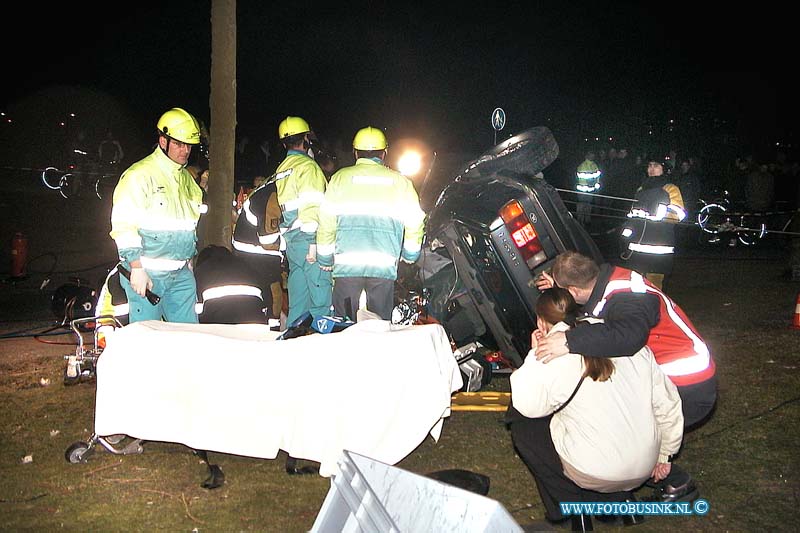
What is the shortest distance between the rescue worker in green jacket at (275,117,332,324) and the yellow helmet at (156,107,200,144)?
4.65 ft

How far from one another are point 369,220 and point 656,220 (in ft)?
13.1

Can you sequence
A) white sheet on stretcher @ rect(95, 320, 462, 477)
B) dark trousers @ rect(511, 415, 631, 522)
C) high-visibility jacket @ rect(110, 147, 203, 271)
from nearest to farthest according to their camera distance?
dark trousers @ rect(511, 415, 631, 522), white sheet on stretcher @ rect(95, 320, 462, 477), high-visibility jacket @ rect(110, 147, 203, 271)

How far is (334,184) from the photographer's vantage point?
599cm

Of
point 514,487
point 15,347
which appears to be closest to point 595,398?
point 514,487

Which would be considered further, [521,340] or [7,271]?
[7,271]

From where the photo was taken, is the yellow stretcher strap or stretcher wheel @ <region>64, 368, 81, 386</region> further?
stretcher wheel @ <region>64, 368, 81, 386</region>

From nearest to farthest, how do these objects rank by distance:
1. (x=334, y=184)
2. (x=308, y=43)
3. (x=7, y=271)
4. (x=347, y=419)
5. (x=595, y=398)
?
(x=595, y=398), (x=347, y=419), (x=334, y=184), (x=7, y=271), (x=308, y=43)

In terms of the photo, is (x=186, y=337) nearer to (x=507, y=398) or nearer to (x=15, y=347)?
(x=507, y=398)

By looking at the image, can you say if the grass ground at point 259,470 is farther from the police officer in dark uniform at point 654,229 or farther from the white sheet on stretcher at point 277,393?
the police officer in dark uniform at point 654,229

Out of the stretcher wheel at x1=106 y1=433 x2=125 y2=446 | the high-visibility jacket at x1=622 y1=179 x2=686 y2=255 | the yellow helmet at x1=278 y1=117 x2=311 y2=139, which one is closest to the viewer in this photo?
the stretcher wheel at x1=106 y1=433 x2=125 y2=446

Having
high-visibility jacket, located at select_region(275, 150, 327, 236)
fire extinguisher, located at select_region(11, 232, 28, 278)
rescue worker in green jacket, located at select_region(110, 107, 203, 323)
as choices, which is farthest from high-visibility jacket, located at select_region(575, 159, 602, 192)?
rescue worker in green jacket, located at select_region(110, 107, 203, 323)

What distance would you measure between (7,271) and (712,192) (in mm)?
16798

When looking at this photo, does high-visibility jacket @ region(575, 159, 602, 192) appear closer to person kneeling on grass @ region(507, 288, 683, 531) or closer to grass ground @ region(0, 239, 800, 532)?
grass ground @ region(0, 239, 800, 532)

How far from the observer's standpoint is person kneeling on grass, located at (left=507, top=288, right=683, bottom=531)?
140 inches
